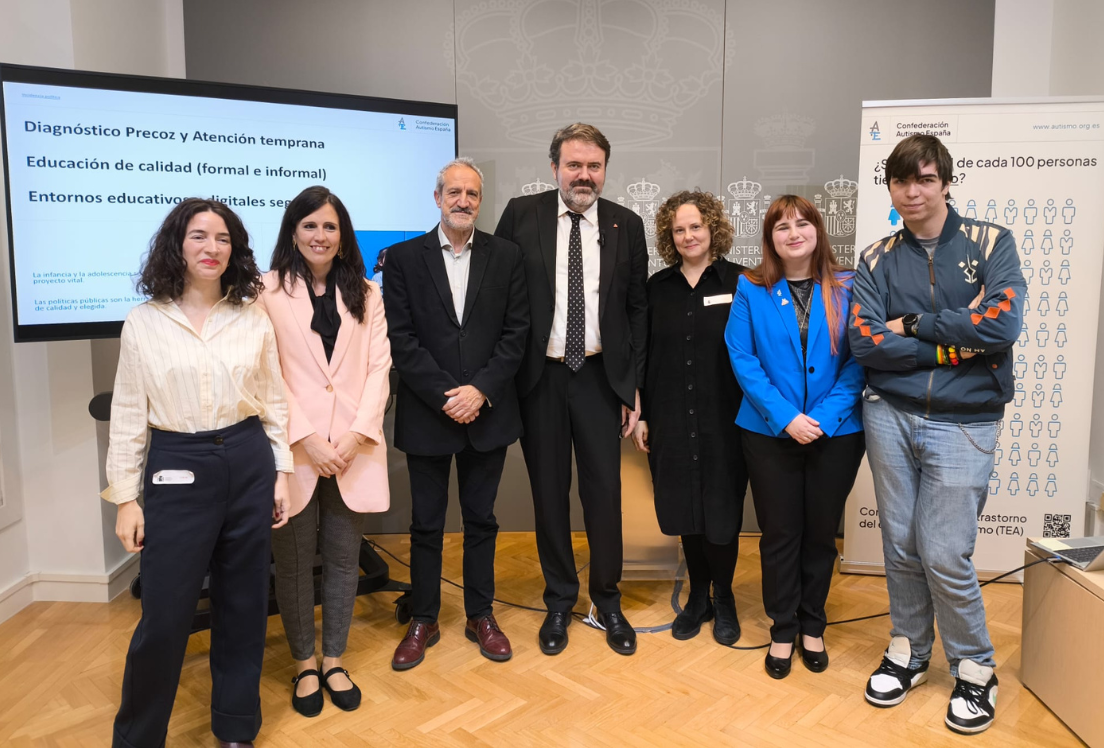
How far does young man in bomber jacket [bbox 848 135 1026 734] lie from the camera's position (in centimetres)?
216

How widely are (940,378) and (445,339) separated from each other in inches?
61.1

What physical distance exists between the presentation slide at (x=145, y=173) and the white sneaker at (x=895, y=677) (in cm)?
255

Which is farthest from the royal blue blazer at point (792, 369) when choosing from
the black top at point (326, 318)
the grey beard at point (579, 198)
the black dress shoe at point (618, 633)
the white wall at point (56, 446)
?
the white wall at point (56, 446)

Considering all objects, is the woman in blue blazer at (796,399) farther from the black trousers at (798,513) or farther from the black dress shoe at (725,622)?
the black dress shoe at (725,622)

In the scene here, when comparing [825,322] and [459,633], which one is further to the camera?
[459,633]

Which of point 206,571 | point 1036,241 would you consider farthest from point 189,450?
point 1036,241

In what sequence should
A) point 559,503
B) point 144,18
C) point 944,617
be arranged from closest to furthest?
point 944,617 < point 559,503 < point 144,18

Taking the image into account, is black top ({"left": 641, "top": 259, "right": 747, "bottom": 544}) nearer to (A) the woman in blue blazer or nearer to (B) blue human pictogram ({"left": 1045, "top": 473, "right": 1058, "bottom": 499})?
(A) the woman in blue blazer

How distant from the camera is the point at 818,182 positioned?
3977mm

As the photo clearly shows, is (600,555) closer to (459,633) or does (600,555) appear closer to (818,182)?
(459,633)

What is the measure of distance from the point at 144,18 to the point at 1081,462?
4.79 m

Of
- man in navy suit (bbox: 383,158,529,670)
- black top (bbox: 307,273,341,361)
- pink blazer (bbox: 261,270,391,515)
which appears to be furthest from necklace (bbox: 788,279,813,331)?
black top (bbox: 307,273,341,361)

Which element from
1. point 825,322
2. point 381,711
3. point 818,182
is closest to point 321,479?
point 381,711

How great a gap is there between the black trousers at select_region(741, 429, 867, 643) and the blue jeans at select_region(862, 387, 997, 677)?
0.43ft
